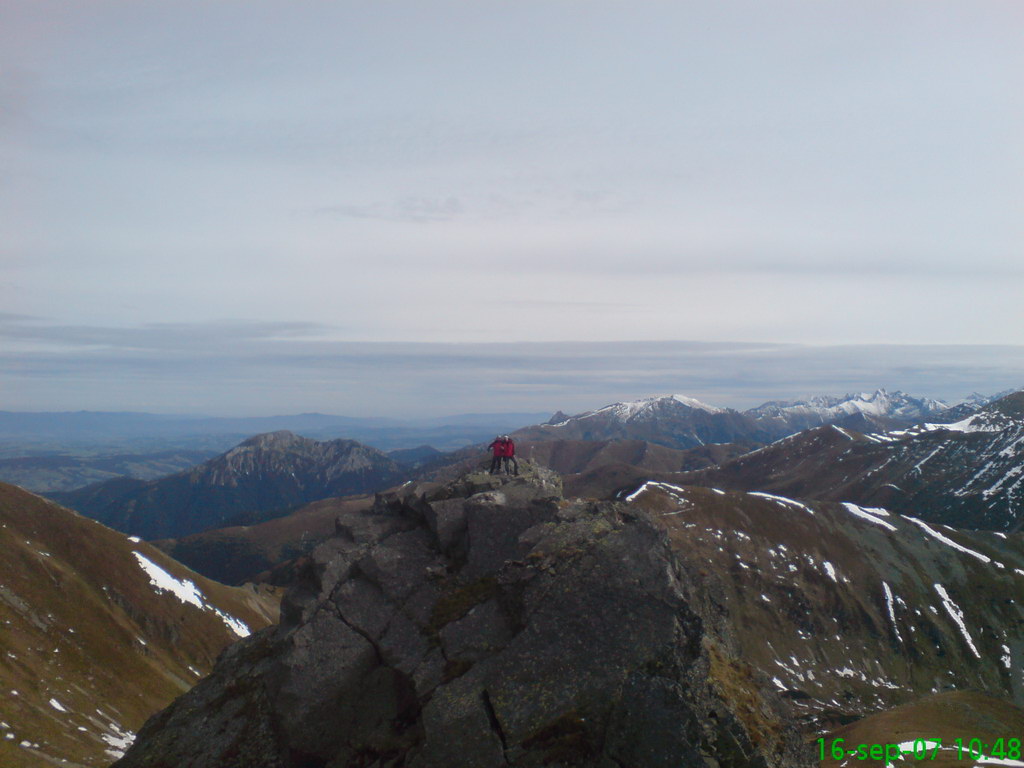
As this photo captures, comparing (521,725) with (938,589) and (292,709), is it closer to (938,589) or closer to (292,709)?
(292,709)

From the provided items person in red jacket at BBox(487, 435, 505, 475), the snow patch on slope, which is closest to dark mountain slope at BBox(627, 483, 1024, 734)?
the snow patch on slope

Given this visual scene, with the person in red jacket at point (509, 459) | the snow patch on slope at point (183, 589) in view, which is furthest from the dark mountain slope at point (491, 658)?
the snow patch on slope at point (183, 589)

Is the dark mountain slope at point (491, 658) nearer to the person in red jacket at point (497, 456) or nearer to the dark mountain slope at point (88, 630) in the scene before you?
the person in red jacket at point (497, 456)

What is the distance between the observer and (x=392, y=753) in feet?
67.4

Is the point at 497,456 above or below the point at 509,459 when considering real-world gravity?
above

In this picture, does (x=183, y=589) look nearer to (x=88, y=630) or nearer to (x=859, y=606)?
(x=88, y=630)

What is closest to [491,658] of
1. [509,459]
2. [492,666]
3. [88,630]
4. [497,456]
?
[492,666]

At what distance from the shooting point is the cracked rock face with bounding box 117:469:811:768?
18.2m

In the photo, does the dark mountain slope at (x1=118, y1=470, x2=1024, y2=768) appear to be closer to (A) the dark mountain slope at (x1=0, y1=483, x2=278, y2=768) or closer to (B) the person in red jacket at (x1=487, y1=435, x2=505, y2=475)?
(B) the person in red jacket at (x1=487, y1=435, x2=505, y2=475)

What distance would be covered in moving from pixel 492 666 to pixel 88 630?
115 m

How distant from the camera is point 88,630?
10500 cm

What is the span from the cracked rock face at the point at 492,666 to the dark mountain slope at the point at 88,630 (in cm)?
4780

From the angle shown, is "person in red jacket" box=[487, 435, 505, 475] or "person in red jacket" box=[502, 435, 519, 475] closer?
"person in red jacket" box=[487, 435, 505, 475]

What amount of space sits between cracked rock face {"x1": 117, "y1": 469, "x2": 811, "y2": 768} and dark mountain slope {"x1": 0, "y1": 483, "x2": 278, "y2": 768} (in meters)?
47.8
